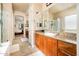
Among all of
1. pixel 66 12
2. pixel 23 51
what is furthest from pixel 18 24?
pixel 66 12

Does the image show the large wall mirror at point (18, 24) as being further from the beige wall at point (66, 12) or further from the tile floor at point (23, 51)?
the beige wall at point (66, 12)

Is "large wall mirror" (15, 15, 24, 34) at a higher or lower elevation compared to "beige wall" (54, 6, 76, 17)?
lower

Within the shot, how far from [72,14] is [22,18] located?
3.36ft

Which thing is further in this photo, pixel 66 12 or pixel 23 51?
pixel 23 51

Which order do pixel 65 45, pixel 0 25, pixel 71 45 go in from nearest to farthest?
pixel 71 45, pixel 65 45, pixel 0 25

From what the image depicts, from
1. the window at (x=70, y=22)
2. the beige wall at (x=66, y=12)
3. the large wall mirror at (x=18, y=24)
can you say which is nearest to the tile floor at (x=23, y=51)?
the large wall mirror at (x=18, y=24)

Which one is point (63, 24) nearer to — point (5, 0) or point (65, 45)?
point (65, 45)

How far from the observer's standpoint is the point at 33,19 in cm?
347

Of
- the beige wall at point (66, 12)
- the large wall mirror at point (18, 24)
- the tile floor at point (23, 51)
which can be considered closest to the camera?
the beige wall at point (66, 12)

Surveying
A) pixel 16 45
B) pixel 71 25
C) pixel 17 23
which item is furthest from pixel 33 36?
pixel 71 25

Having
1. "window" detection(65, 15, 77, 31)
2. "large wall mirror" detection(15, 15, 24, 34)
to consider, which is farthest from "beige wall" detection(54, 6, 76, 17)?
"large wall mirror" detection(15, 15, 24, 34)

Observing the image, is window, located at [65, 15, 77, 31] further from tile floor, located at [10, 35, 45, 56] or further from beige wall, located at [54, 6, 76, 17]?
tile floor, located at [10, 35, 45, 56]

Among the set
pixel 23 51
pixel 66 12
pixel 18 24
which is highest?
pixel 66 12

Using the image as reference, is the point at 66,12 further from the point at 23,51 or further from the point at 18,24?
the point at 23,51
